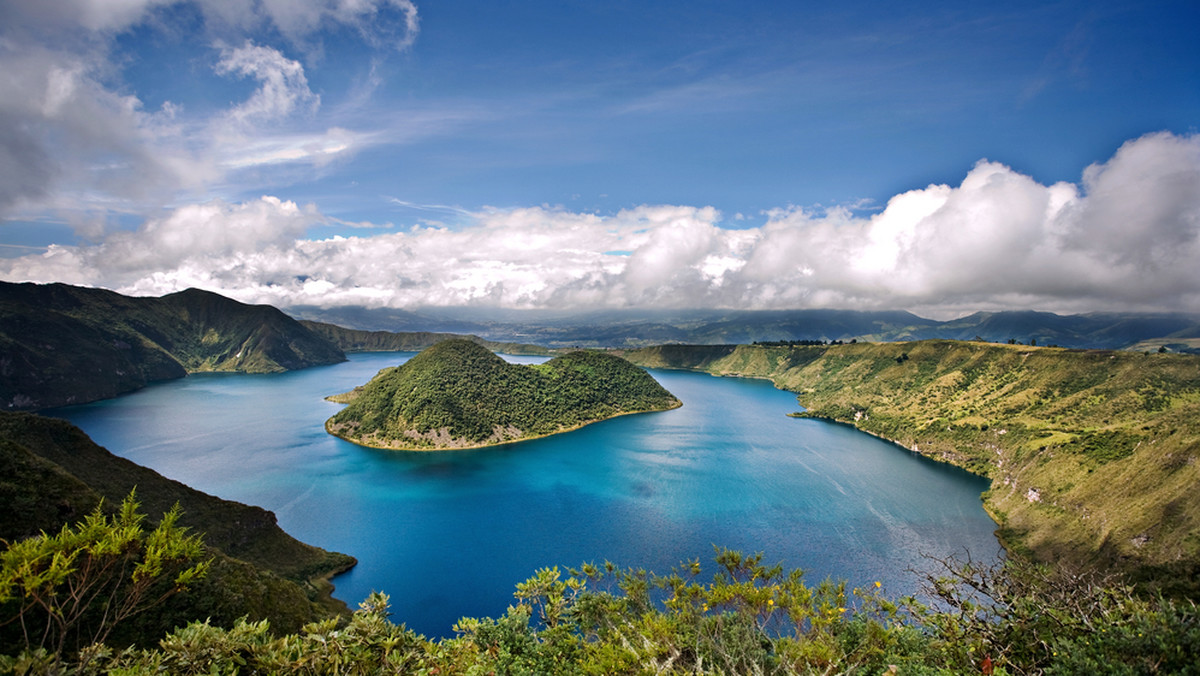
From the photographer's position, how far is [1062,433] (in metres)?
79.1

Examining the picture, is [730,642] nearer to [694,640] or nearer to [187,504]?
[694,640]

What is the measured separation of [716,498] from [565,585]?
48.3 metres

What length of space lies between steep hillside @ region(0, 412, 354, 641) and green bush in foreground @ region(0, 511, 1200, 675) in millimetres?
4316

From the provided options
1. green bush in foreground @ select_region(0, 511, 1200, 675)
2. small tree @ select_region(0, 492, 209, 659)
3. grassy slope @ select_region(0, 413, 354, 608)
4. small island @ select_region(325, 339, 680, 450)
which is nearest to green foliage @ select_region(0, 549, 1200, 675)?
green bush in foreground @ select_region(0, 511, 1200, 675)

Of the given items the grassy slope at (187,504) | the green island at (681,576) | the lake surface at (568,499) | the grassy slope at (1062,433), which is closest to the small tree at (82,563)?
the green island at (681,576)

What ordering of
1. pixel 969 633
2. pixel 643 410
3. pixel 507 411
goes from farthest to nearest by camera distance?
pixel 643 410 < pixel 507 411 < pixel 969 633

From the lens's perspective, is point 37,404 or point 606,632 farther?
point 37,404

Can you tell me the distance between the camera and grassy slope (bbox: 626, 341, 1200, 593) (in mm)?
47719

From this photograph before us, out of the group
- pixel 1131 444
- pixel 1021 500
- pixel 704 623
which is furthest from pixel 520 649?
pixel 1131 444

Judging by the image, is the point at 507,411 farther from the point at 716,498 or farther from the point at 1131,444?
the point at 1131,444

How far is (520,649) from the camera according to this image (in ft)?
92.6

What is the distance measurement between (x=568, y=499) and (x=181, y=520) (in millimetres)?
47526

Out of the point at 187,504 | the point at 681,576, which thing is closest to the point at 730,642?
the point at 681,576

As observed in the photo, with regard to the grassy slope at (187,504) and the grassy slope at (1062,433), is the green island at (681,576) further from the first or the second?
the grassy slope at (1062,433)
